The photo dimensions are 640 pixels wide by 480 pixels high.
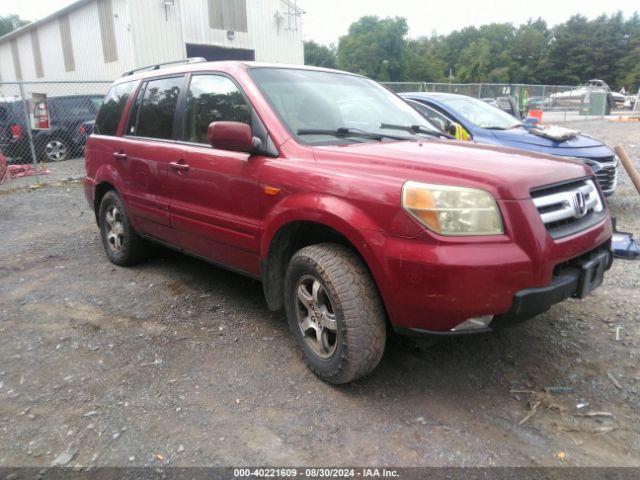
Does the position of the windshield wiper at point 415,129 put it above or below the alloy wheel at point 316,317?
above

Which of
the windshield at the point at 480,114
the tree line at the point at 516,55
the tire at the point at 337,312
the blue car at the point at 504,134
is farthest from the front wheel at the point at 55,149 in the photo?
the tree line at the point at 516,55

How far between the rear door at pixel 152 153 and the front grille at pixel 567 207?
2.50 m

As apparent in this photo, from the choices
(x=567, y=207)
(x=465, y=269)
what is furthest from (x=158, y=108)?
(x=567, y=207)

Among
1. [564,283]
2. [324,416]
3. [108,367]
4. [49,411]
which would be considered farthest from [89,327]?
[564,283]

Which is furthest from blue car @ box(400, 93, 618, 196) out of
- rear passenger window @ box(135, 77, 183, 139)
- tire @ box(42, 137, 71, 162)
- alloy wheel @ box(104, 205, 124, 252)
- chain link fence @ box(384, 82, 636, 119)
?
chain link fence @ box(384, 82, 636, 119)

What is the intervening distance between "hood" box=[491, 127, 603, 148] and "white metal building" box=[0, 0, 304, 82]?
16.2 meters

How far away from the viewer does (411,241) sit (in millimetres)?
2336

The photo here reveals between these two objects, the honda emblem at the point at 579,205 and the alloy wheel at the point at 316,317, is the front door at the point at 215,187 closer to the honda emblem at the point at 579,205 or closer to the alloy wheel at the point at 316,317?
the alloy wheel at the point at 316,317

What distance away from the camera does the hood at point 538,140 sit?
20.3ft

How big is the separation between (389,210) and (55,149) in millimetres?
12252

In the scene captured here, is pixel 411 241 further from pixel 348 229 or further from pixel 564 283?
pixel 564 283

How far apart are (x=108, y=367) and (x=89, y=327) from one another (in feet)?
2.18

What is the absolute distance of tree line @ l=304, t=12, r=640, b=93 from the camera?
70812mm

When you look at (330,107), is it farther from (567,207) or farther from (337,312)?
(567,207)
